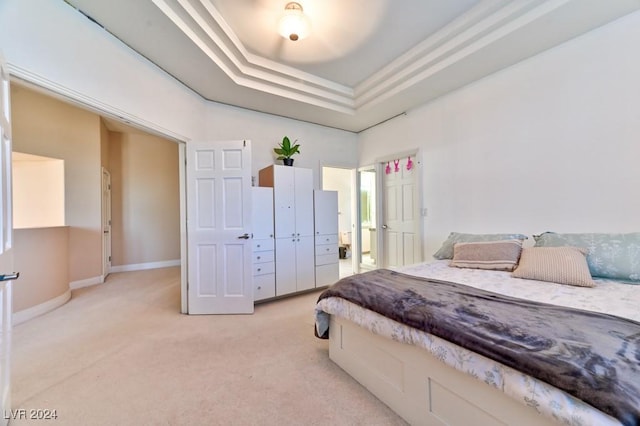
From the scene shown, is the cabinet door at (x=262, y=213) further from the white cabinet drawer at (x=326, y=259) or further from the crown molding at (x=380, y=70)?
the crown molding at (x=380, y=70)

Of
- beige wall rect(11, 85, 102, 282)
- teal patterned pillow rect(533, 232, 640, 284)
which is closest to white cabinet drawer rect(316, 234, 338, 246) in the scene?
teal patterned pillow rect(533, 232, 640, 284)

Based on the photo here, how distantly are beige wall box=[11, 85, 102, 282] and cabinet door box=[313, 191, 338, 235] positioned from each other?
12.5 ft

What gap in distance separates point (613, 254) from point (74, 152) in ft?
21.8

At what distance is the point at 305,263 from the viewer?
3.83 m

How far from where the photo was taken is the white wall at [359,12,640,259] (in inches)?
84.8

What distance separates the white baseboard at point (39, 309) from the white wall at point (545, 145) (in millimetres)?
4909

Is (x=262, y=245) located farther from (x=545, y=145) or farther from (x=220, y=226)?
(x=545, y=145)

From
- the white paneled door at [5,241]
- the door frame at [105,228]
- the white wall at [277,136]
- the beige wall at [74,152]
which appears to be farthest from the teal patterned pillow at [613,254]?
the door frame at [105,228]

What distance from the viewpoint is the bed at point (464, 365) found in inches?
34.6

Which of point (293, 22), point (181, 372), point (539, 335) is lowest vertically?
point (181, 372)

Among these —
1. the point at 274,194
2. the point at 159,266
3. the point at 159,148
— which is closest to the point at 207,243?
the point at 274,194

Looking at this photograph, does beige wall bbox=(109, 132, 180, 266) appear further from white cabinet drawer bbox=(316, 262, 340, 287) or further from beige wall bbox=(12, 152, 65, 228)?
white cabinet drawer bbox=(316, 262, 340, 287)
